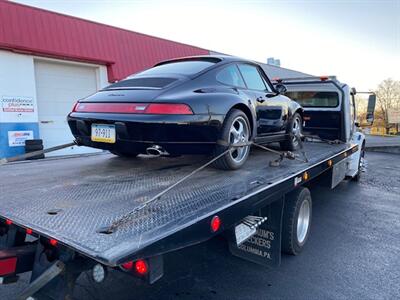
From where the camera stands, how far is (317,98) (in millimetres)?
6383

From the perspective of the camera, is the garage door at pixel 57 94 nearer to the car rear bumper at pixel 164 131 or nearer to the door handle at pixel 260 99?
the door handle at pixel 260 99

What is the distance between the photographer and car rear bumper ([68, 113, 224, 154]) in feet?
9.07

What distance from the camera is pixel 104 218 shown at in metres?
1.93

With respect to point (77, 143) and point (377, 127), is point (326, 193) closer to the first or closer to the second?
point (77, 143)

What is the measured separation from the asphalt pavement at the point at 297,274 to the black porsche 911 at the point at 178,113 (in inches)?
41.2

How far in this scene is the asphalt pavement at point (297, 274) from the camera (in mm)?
2756

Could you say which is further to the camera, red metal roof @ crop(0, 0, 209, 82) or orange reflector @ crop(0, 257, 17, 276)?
red metal roof @ crop(0, 0, 209, 82)

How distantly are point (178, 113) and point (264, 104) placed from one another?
61.0 inches

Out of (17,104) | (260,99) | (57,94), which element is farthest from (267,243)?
(57,94)

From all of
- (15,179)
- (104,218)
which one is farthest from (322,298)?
(15,179)

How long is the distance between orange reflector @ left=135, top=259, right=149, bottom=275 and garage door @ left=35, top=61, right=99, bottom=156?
867cm

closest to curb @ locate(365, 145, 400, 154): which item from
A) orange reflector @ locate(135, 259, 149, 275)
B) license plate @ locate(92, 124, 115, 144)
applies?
license plate @ locate(92, 124, 115, 144)

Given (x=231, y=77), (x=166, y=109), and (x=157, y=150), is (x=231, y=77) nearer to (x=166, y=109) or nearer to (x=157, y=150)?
(x=166, y=109)

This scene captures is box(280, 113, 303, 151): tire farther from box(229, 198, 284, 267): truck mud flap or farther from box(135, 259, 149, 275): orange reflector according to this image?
box(135, 259, 149, 275): orange reflector
